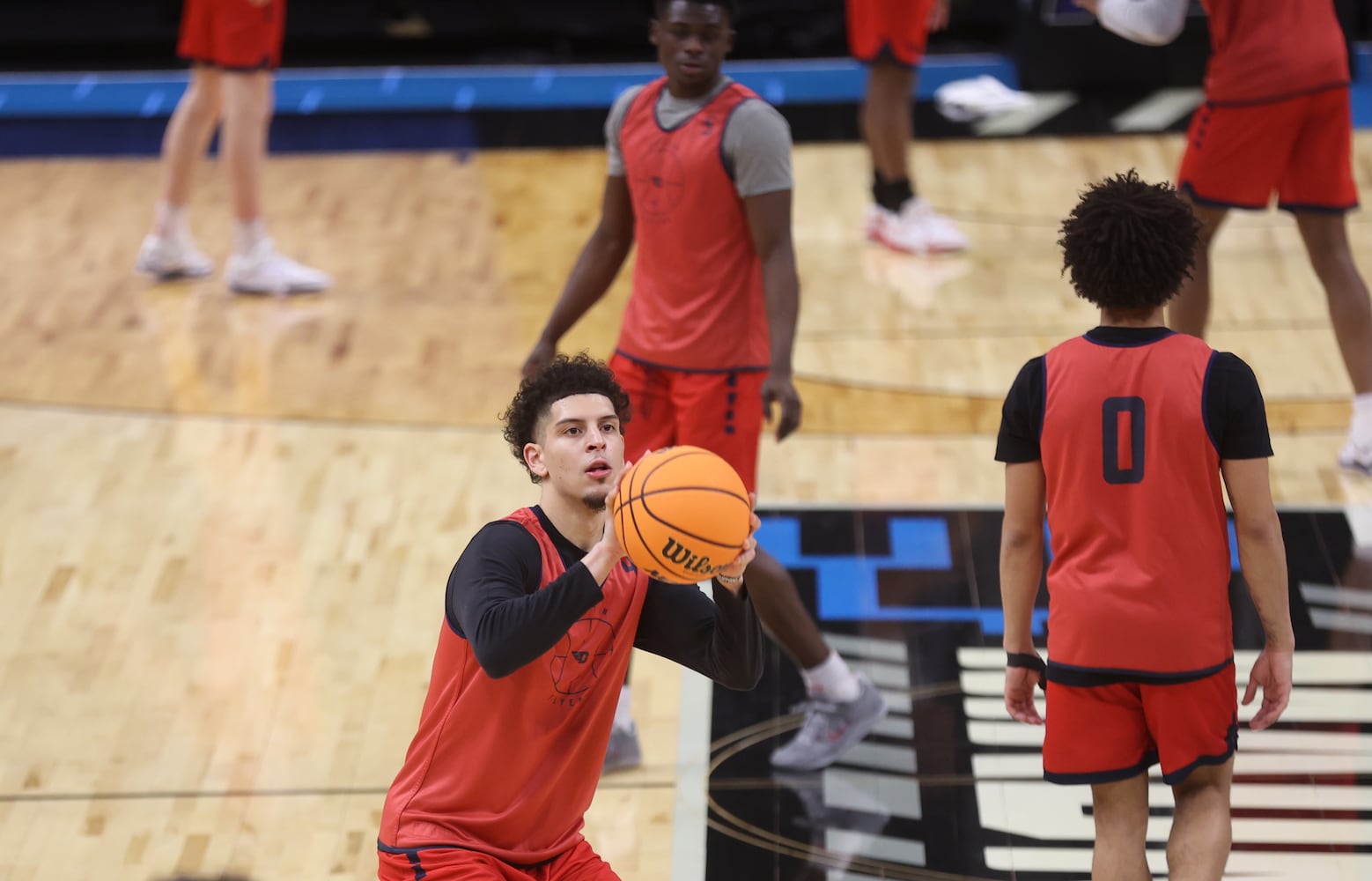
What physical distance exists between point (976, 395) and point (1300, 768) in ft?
7.04

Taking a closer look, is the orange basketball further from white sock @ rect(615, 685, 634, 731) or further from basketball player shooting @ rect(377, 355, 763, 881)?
white sock @ rect(615, 685, 634, 731)

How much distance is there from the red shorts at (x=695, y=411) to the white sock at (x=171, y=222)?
3.49m

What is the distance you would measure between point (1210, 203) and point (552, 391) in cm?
277

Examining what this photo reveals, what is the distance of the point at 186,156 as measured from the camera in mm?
6781

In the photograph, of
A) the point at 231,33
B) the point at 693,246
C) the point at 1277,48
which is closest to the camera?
the point at 693,246

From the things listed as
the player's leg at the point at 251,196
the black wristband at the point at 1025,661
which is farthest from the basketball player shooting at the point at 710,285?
the player's leg at the point at 251,196

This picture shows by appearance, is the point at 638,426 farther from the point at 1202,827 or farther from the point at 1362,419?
the point at 1362,419

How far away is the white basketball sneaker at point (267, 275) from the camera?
6.83 m

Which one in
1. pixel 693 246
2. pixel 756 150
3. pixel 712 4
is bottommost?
pixel 693 246

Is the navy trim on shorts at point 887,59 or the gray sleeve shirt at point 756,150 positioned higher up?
the gray sleeve shirt at point 756,150

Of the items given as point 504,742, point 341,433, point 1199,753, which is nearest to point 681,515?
point 504,742

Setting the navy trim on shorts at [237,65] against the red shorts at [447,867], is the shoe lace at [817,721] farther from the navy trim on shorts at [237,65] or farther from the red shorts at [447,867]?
the navy trim on shorts at [237,65]

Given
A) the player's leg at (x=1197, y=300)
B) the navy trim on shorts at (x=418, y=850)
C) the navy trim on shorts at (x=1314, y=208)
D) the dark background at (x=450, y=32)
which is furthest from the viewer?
the dark background at (x=450, y=32)

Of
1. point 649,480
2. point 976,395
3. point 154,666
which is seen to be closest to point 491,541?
point 649,480
